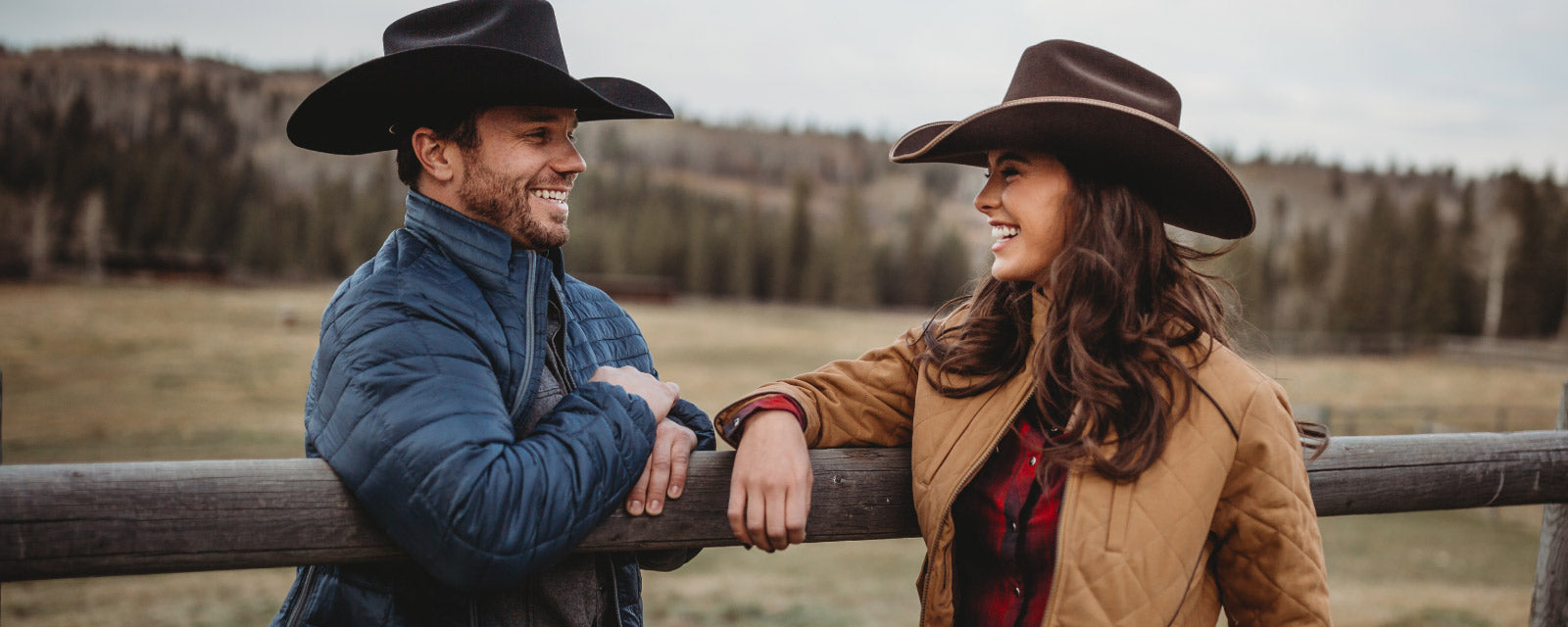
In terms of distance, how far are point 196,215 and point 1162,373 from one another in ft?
375

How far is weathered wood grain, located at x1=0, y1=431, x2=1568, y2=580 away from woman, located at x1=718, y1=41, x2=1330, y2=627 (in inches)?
3.5

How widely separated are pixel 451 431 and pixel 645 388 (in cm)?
41

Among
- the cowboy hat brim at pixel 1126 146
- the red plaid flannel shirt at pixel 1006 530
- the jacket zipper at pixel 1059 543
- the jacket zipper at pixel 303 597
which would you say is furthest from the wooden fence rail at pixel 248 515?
the cowboy hat brim at pixel 1126 146

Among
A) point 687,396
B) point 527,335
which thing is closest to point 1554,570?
point 527,335

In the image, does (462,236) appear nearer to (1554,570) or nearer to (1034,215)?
(1034,215)

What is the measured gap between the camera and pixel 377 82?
6.16ft

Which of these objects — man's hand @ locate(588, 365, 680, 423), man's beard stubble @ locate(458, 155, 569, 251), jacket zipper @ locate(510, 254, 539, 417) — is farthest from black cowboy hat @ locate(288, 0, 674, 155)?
man's hand @ locate(588, 365, 680, 423)

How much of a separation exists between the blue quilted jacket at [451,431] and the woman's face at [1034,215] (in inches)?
33.6

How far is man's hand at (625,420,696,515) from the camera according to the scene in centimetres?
173

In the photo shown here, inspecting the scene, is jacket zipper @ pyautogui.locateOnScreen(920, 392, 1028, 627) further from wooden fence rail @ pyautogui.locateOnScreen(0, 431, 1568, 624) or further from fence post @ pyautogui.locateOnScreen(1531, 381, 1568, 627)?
fence post @ pyautogui.locateOnScreen(1531, 381, 1568, 627)

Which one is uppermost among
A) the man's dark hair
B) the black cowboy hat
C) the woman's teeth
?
the black cowboy hat

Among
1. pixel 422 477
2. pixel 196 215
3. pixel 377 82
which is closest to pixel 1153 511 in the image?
pixel 422 477

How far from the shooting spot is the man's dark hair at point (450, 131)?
1940 mm

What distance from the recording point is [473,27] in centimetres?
195
